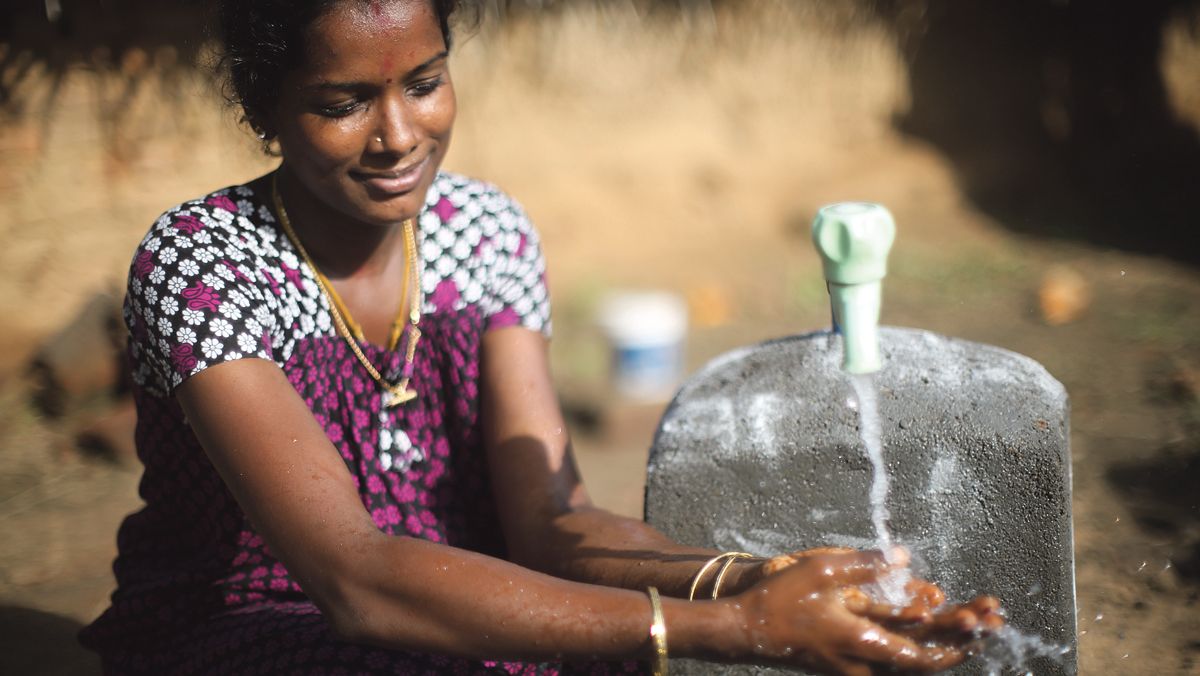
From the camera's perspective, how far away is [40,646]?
3146mm

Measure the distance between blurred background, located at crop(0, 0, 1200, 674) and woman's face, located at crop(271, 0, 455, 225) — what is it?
194 centimetres

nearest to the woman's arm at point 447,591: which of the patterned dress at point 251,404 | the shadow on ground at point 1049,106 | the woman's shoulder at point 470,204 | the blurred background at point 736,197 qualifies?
the patterned dress at point 251,404

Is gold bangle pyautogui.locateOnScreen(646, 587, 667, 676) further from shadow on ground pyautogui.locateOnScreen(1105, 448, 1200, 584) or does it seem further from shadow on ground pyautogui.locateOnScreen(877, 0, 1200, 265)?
shadow on ground pyautogui.locateOnScreen(877, 0, 1200, 265)

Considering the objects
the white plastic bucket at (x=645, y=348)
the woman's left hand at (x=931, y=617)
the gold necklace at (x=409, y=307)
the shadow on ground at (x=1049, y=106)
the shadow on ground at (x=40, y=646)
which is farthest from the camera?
the shadow on ground at (x=1049, y=106)

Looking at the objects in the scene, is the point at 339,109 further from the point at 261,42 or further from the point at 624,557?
the point at 624,557

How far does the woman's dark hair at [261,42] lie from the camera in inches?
70.7

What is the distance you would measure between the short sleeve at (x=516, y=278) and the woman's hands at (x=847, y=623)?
91cm

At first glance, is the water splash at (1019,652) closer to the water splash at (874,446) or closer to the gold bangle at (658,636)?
the water splash at (874,446)

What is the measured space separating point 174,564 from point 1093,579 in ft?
7.75

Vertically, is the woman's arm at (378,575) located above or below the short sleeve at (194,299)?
below

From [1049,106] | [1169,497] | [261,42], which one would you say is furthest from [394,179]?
[1049,106]

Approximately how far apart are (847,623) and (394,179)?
3.61ft

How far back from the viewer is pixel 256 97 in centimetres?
193

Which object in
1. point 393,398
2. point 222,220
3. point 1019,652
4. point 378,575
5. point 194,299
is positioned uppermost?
point 222,220
